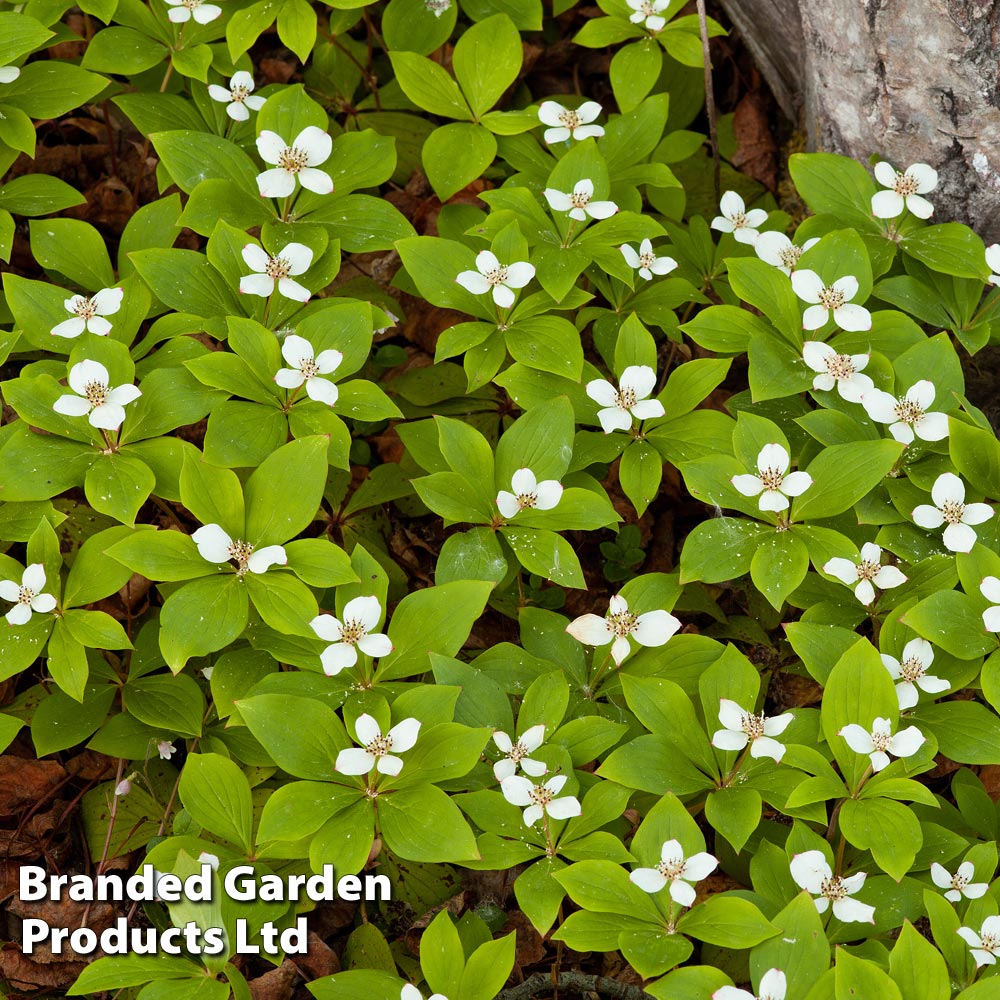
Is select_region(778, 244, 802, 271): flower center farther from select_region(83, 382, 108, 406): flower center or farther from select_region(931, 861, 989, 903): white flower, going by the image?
select_region(83, 382, 108, 406): flower center

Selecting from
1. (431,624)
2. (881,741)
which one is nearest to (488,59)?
(431,624)

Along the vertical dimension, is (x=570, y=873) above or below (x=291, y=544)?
below

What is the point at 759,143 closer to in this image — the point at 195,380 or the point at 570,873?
the point at 195,380

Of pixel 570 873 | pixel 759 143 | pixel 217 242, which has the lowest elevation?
pixel 570 873

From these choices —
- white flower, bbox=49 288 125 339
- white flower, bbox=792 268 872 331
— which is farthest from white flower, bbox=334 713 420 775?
white flower, bbox=792 268 872 331

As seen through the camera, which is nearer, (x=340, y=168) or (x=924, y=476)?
(x=924, y=476)

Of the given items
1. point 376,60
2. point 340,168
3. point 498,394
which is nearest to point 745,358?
point 498,394

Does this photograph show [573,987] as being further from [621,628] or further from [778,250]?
[778,250]
